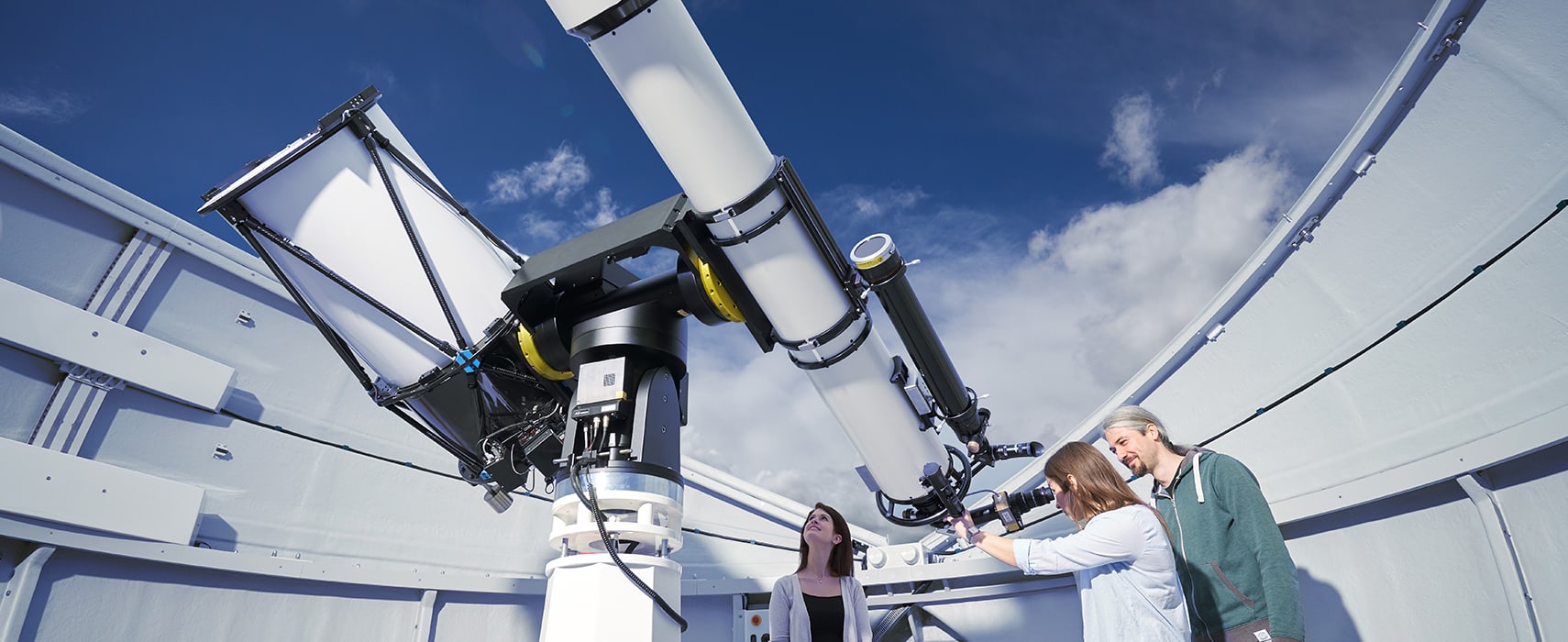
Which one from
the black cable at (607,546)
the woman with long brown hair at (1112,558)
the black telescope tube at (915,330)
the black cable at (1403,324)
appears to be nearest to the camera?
the black cable at (607,546)

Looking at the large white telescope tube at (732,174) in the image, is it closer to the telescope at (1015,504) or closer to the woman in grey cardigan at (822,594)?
the telescope at (1015,504)

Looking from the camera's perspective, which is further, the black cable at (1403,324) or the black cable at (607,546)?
the black cable at (1403,324)

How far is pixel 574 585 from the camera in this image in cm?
194

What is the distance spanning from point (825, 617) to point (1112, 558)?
1522 millimetres

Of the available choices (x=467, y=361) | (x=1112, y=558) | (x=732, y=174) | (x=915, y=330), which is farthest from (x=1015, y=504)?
(x=467, y=361)

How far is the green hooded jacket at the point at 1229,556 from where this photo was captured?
2.14m

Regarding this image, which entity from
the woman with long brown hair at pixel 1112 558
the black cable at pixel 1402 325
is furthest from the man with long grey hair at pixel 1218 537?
the black cable at pixel 1402 325

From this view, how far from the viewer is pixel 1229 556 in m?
2.35

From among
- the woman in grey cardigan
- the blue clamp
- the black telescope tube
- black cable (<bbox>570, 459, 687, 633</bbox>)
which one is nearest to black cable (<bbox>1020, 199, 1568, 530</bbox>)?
the black telescope tube

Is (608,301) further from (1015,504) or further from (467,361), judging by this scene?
(1015,504)

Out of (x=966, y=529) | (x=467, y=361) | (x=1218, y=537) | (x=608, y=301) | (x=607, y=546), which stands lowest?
(x=607, y=546)

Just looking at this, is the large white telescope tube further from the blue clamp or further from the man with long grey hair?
the blue clamp

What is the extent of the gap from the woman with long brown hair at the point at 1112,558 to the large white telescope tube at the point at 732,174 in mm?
860

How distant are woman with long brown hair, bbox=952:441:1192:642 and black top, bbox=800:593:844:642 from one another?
1.13m
